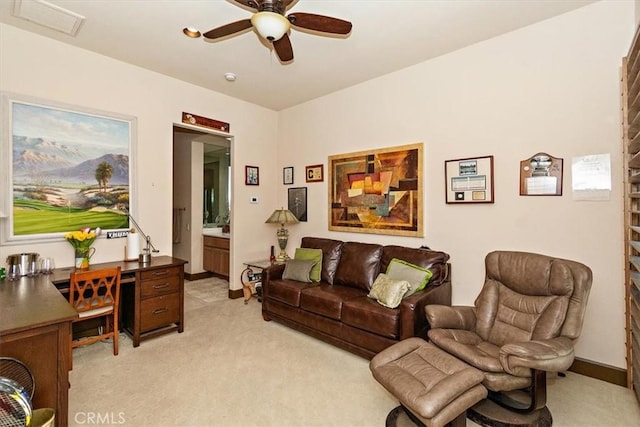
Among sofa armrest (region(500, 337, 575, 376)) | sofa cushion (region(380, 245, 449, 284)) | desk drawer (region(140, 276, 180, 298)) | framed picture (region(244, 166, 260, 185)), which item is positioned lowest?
sofa armrest (region(500, 337, 575, 376))

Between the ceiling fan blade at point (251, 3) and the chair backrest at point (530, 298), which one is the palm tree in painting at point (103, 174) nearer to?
the ceiling fan blade at point (251, 3)

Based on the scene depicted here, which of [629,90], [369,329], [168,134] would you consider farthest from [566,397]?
[168,134]

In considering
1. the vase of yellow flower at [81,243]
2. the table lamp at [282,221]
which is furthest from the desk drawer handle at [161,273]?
the table lamp at [282,221]

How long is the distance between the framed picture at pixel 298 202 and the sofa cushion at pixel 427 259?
1.76 meters

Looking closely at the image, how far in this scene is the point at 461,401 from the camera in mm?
1646

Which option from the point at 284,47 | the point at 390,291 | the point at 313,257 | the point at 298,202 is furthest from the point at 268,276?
the point at 284,47

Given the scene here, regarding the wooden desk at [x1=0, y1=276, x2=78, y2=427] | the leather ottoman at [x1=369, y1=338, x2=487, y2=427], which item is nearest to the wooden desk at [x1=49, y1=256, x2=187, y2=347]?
the wooden desk at [x1=0, y1=276, x2=78, y2=427]

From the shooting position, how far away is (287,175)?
498 cm

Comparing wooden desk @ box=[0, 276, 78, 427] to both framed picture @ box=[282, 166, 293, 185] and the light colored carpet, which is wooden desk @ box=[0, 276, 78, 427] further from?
framed picture @ box=[282, 166, 293, 185]

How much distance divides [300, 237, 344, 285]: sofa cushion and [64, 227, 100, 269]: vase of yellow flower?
2.42 m

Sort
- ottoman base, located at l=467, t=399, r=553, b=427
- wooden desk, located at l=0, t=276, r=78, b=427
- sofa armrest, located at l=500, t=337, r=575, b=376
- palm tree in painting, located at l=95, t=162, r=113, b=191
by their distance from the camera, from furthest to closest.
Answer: palm tree in painting, located at l=95, t=162, r=113, b=191 < ottoman base, located at l=467, t=399, r=553, b=427 < sofa armrest, located at l=500, t=337, r=575, b=376 < wooden desk, located at l=0, t=276, r=78, b=427

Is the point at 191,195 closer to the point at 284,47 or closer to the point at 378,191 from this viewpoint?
the point at 378,191

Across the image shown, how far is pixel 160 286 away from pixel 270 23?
2685 mm

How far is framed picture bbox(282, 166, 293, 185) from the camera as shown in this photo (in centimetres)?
491
